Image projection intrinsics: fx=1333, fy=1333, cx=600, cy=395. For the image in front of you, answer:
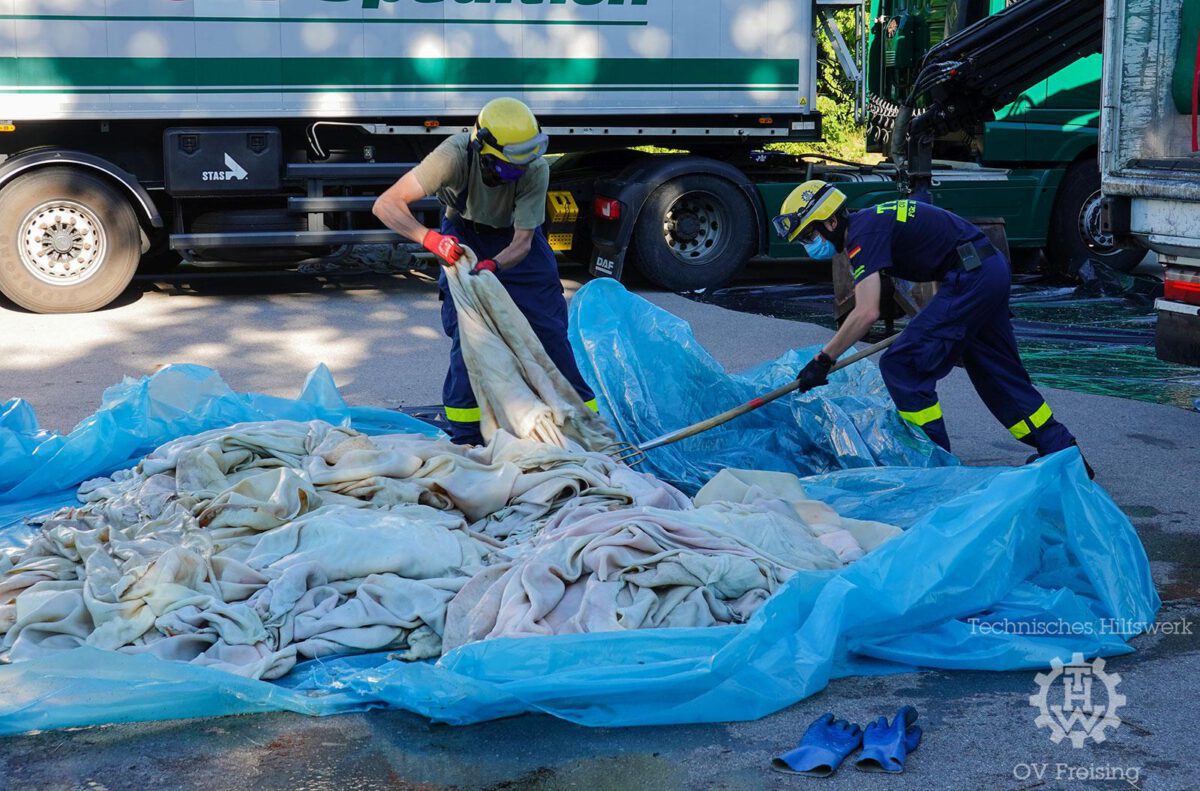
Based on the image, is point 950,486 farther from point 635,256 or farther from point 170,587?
point 635,256

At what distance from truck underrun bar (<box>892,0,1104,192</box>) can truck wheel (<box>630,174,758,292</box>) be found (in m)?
1.38

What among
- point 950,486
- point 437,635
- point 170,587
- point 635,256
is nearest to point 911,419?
point 950,486

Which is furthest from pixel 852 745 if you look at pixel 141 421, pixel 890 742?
pixel 141 421

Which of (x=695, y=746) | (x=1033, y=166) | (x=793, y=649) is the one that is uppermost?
(x=1033, y=166)

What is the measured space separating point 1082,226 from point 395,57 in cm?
578

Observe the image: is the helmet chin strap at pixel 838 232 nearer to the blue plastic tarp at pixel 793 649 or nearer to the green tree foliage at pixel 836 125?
the blue plastic tarp at pixel 793 649

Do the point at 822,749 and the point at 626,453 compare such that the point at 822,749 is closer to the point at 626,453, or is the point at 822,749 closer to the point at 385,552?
the point at 385,552

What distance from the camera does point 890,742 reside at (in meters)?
3.21

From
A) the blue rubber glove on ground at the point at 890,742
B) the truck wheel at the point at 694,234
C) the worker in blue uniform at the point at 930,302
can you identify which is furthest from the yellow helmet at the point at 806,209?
the truck wheel at the point at 694,234

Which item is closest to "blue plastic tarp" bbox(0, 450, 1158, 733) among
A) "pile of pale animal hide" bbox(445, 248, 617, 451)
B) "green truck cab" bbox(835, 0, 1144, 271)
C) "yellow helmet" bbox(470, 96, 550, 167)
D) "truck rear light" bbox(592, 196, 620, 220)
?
"pile of pale animal hide" bbox(445, 248, 617, 451)

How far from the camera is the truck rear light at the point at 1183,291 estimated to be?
19.5ft

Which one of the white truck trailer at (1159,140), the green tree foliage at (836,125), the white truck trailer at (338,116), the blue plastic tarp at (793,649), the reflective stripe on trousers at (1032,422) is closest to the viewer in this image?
the blue plastic tarp at (793,649)

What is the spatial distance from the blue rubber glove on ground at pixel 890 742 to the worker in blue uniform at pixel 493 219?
2572 millimetres

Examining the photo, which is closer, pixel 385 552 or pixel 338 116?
pixel 385 552
